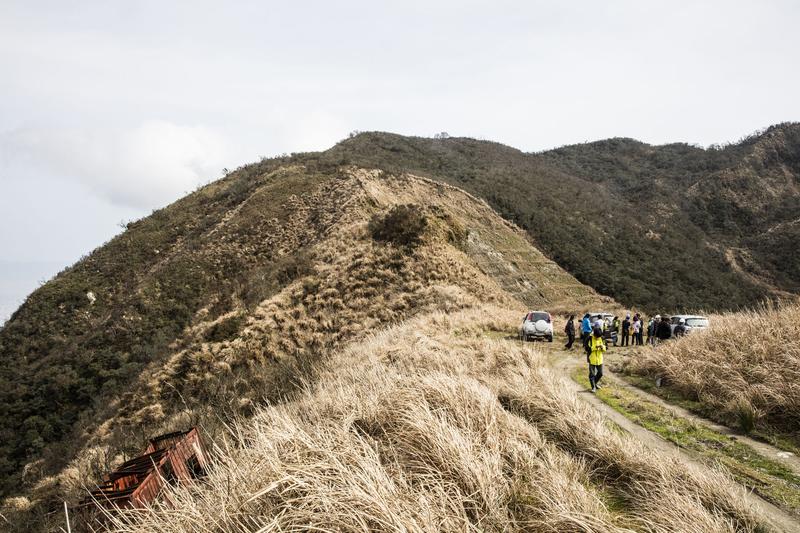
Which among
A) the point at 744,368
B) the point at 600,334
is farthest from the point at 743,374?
the point at 600,334

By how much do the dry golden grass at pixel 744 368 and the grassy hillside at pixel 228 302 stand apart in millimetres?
9730

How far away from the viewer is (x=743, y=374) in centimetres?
864

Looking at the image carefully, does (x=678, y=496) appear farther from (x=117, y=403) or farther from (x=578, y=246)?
(x=578, y=246)

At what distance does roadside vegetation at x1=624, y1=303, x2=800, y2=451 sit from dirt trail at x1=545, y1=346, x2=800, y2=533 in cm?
57

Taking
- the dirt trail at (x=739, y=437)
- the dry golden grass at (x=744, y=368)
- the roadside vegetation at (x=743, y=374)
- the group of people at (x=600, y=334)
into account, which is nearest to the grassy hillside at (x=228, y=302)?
the group of people at (x=600, y=334)

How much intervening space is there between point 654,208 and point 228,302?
67.8m

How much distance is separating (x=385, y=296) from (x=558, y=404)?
18532 millimetres

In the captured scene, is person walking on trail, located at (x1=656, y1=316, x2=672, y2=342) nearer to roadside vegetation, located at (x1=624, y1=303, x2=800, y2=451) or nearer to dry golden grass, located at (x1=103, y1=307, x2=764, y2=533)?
roadside vegetation, located at (x1=624, y1=303, x2=800, y2=451)

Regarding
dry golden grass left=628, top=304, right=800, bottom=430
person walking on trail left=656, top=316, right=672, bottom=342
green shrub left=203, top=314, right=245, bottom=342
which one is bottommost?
person walking on trail left=656, top=316, right=672, bottom=342

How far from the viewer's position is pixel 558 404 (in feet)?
22.1

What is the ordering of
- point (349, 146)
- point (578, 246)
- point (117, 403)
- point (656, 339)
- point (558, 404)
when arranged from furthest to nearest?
1. point (349, 146)
2. point (578, 246)
3. point (117, 403)
4. point (656, 339)
5. point (558, 404)

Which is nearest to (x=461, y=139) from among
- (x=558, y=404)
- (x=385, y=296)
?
(x=385, y=296)

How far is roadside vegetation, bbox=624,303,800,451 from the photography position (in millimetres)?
7309

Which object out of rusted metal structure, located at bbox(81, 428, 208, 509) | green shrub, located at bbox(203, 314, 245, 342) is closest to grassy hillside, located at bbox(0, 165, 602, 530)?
green shrub, located at bbox(203, 314, 245, 342)
